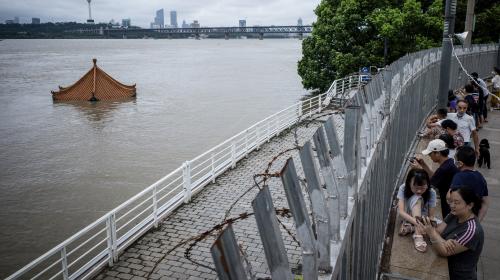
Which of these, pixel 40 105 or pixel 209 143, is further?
pixel 40 105

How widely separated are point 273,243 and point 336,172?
1021mm

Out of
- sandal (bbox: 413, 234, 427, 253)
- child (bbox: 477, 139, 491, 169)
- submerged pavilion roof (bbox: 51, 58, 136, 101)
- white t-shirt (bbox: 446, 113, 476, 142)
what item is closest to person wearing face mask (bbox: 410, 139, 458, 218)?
sandal (bbox: 413, 234, 427, 253)

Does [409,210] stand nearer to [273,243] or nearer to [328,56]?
[273,243]

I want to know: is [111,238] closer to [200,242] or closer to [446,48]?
[200,242]

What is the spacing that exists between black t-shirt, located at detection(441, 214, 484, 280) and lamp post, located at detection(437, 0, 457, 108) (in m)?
6.80

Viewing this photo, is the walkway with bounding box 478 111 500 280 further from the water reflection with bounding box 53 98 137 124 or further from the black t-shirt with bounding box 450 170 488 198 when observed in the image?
the water reflection with bounding box 53 98 137 124

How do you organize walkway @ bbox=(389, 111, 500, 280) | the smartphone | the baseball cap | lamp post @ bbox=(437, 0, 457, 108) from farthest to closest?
lamp post @ bbox=(437, 0, 457, 108) < the baseball cap < the smartphone < walkway @ bbox=(389, 111, 500, 280)

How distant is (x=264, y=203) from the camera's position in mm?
1283

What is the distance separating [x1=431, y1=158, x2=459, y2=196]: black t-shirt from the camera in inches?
214

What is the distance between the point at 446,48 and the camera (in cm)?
988

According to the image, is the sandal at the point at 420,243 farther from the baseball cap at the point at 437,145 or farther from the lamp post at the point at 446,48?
the lamp post at the point at 446,48

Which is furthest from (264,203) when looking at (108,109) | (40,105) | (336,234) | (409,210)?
(40,105)

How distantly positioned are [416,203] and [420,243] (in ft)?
1.52

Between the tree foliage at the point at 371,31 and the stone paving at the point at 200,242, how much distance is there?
1857cm
